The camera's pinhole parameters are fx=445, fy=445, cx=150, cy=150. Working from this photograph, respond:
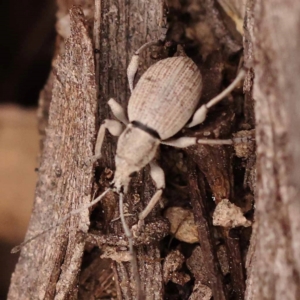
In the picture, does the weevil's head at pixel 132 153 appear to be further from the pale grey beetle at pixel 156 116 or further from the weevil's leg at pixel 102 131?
the weevil's leg at pixel 102 131

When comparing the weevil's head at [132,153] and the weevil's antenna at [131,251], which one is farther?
the weevil's head at [132,153]

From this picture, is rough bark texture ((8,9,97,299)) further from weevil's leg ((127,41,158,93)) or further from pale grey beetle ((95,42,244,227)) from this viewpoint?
weevil's leg ((127,41,158,93))

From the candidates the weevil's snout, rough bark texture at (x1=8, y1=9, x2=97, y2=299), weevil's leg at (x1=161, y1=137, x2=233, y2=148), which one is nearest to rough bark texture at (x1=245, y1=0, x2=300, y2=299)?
weevil's leg at (x1=161, y1=137, x2=233, y2=148)

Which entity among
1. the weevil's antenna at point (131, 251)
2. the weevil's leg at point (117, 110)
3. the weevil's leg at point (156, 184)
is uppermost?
the weevil's leg at point (117, 110)

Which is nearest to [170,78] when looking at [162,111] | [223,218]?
[162,111]

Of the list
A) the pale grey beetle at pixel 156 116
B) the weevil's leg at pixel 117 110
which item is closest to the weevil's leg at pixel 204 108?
the pale grey beetle at pixel 156 116

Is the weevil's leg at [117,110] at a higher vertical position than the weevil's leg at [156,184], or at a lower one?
higher

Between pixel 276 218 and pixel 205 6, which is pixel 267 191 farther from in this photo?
pixel 205 6
